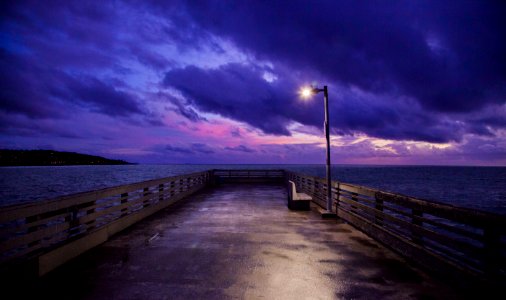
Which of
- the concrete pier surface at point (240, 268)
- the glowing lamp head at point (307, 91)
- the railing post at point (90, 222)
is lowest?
the concrete pier surface at point (240, 268)

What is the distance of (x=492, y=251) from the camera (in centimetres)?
443

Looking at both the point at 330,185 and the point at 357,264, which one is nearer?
the point at 357,264

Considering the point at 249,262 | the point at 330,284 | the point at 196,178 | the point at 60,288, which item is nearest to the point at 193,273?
the point at 249,262

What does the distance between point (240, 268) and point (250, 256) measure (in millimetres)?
752

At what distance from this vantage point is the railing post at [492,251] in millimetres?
4371

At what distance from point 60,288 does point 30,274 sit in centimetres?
69

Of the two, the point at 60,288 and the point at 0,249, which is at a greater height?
the point at 0,249

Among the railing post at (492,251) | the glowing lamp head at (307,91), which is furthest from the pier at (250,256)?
the glowing lamp head at (307,91)

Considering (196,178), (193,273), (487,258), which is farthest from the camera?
(196,178)

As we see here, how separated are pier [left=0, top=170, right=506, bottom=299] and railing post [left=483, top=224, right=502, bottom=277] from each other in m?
0.02

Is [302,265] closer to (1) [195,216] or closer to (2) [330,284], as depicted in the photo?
(2) [330,284]

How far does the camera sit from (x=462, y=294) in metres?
4.57

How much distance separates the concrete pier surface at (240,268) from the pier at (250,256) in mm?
19

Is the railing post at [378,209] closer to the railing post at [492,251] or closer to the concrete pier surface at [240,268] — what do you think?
the concrete pier surface at [240,268]
